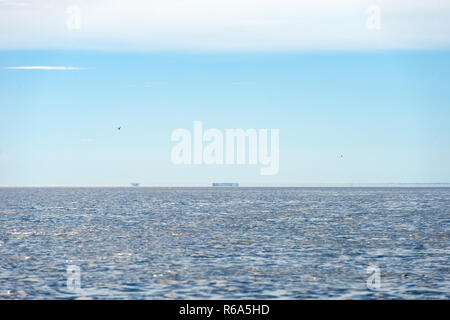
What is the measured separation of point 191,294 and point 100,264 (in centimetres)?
1258

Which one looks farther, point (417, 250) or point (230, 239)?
point (230, 239)

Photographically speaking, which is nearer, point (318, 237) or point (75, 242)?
point (75, 242)

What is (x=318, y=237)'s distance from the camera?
2378 inches

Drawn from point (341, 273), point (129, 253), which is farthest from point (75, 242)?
point (341, 273)

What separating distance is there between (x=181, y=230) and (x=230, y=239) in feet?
41.8
